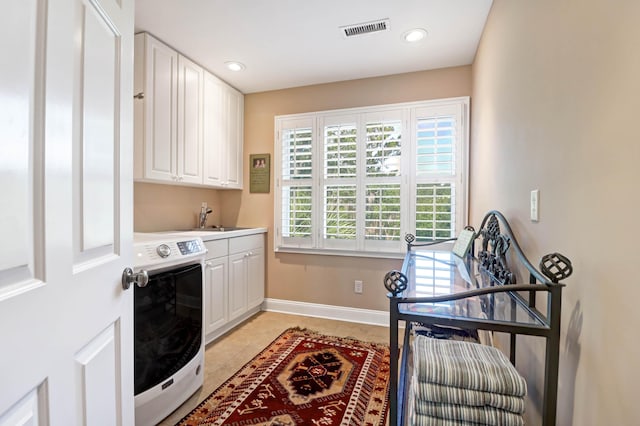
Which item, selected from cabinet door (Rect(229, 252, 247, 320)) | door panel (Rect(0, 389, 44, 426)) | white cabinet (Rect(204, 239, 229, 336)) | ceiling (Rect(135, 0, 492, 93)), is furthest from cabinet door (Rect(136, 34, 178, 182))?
door panel (Rect(0, 389, 44, 426))

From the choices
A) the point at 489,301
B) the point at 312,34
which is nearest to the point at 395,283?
the point at 489,301

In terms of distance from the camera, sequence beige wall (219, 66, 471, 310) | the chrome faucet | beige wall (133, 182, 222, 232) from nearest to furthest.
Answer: beige wall (133, 182, 222, 232) < beige wall (219, 66, 471, 310) < the chrome faucet

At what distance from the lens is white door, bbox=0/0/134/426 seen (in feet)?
1.72

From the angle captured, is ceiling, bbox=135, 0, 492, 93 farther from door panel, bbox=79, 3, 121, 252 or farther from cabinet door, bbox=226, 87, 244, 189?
door panel, bbox=79, 3, 121, 252

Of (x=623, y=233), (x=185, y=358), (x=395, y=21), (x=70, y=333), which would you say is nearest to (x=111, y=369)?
(x=70, y=333)

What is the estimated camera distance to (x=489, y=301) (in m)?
1.16

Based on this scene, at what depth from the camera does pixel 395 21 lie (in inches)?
85.4

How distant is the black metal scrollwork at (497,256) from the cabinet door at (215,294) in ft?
6.68

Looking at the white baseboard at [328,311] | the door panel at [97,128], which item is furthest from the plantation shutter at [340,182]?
the door panel at [97,128]

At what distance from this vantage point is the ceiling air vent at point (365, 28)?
7.20 ft

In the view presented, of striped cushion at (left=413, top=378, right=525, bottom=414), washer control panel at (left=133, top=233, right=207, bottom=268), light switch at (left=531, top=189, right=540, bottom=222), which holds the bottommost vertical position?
striped cushion at (left=413, top=378, right=525, bottom=414)

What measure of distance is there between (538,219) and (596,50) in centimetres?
60

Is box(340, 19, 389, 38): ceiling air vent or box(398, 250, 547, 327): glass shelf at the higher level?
box(340, 19, 389, 38): ceiling air vent

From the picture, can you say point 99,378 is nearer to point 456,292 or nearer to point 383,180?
point 456,292
